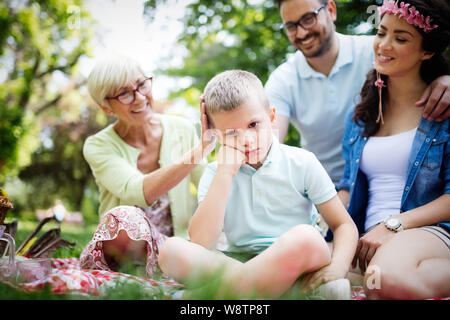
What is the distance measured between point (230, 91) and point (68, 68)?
13574mm

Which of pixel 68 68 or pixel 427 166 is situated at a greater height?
pixel 427 166

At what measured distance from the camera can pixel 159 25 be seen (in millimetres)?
4477

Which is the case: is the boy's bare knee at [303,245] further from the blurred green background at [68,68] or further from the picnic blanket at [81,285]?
the blurred green background at [68,68]

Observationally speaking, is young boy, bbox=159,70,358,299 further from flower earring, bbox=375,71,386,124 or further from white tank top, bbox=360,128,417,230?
flower earring, bbox=375,71,386,124

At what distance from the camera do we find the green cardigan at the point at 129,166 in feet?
8.59

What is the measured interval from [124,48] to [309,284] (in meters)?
3.83

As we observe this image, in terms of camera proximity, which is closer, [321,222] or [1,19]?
[321,222]

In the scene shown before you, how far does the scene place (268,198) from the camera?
6.77ft

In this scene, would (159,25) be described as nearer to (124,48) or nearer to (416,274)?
Result: (124,48)

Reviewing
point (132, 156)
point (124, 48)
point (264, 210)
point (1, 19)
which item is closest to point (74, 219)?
point (1, 19)

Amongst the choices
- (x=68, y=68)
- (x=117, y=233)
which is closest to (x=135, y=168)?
(x=117, y=233)

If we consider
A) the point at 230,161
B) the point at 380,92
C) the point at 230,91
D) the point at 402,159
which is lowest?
the point at 402,159

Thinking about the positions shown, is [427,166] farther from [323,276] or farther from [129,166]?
[129,166]

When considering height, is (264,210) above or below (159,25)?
below
